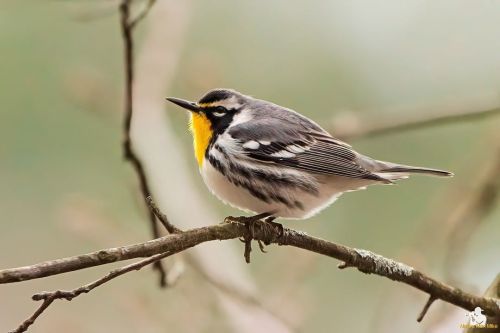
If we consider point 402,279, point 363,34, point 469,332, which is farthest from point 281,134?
point 363,34

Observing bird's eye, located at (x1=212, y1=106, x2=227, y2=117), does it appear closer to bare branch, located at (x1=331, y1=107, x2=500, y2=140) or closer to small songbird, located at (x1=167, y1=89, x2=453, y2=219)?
small songbird, located at (x1=167, y1=89, x2=453, y2=219)

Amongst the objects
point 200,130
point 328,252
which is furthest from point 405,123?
point 328,252

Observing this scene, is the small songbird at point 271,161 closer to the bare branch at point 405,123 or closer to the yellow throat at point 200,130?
the yellow throat at point 200,130

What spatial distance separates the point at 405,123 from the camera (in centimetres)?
411

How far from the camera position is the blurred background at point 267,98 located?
155 inches

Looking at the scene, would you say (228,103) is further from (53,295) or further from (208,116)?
(53,295)

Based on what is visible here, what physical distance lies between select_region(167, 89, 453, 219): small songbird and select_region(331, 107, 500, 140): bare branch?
34cm

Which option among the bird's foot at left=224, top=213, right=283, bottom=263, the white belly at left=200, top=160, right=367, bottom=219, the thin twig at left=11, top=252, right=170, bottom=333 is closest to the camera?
the thin twig at left=11, top=252, right=170, bottom=333

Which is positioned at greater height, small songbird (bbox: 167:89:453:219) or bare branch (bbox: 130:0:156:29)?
bare branch (bbox: 130:0:156:29)

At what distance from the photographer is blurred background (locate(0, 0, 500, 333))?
12.9 ft

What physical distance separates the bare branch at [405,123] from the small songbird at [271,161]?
1.13 ft

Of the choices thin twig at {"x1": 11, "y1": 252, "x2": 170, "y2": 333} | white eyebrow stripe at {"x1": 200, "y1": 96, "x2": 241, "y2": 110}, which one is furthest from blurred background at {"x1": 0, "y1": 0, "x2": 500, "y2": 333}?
thin twig at {"x1": 11, "y1": 252, "x2": 170, "y2": 333}

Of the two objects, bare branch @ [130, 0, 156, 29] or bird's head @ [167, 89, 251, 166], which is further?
bird's head @ [167, 89, 251, 166]

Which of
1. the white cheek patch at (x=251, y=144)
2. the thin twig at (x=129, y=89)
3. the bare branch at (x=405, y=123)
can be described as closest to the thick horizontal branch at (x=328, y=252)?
the thin twig at (x=129, y=89)
